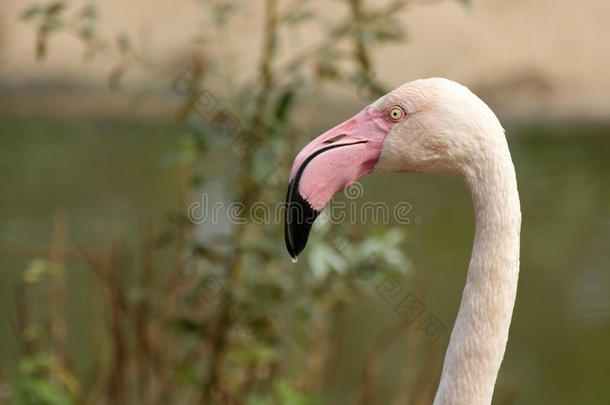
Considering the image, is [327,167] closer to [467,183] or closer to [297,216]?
[297,216]

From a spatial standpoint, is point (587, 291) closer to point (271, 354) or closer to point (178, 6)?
point (271, 354)

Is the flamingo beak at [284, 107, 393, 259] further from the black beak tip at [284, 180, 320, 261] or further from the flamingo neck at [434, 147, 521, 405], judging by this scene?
the flamingo neck at [434, 147, 521, 405]

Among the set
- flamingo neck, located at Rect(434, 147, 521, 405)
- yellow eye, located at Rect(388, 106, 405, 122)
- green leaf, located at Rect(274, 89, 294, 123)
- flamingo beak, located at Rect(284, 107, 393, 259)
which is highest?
green leaf, located at Rect(274, 89, 294, 123)

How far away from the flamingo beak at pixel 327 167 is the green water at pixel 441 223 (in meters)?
1.06

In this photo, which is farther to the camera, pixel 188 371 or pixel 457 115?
pixel 188 371

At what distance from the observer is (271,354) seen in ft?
7.09

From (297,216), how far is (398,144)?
0.18 meters

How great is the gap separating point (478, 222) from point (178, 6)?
21.4ft

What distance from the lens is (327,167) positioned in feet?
3.89

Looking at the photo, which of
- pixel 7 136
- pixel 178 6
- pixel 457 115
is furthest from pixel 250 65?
pixel 457 115

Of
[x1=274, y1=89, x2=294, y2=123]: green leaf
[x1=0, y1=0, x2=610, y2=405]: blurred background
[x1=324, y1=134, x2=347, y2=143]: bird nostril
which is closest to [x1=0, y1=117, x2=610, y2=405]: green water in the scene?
[x1=0, y1=0, x2=610, y2=405]: blurred background

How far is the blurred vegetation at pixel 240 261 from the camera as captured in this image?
2039 millimetres

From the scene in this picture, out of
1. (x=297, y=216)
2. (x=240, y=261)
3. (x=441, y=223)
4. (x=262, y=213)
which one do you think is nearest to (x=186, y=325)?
(x=240, y=261)

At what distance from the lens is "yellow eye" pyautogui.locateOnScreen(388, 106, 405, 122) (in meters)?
1.19
